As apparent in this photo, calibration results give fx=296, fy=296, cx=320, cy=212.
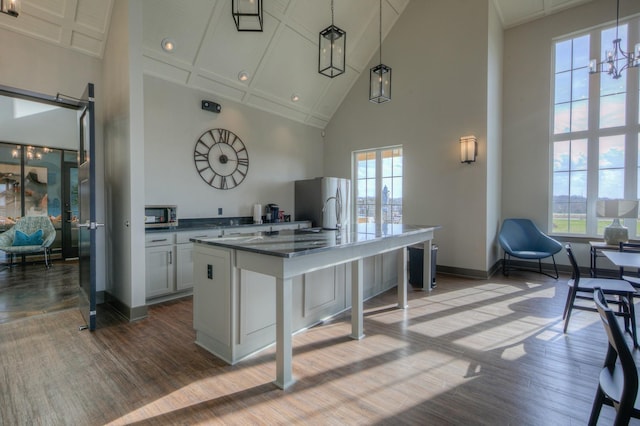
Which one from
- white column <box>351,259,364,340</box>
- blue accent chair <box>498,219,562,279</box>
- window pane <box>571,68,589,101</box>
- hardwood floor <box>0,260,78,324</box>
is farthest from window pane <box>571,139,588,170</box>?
hardwood floor <box>0,260,78,324</box>

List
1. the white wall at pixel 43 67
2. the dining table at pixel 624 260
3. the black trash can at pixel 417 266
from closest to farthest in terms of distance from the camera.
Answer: the dining table at pixel 624 260, the white wall at pixel 43 67, the black trash can at pixel 417 266

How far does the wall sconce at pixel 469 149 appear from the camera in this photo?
4.72 meters

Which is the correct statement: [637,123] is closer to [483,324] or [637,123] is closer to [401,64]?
[401,64]

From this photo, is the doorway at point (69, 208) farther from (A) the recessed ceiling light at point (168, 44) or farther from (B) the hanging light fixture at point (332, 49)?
(B) the hanging light fixture at point (332, 49)

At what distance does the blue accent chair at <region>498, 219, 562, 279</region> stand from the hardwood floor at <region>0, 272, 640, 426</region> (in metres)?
1.81

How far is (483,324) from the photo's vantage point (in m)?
3.00

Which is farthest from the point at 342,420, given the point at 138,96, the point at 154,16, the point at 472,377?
the point at 154,16

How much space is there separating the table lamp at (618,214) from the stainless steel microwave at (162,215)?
19.7 feet

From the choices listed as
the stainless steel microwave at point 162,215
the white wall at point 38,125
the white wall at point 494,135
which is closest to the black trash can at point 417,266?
→ the white wall at point 494,135

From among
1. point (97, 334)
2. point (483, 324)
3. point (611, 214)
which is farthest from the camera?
point (611, 214)

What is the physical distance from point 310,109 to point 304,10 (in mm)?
1880

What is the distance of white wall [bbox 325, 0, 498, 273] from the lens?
479 centimetres

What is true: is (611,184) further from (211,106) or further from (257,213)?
(211,106)

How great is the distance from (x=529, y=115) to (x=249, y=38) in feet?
16.2
